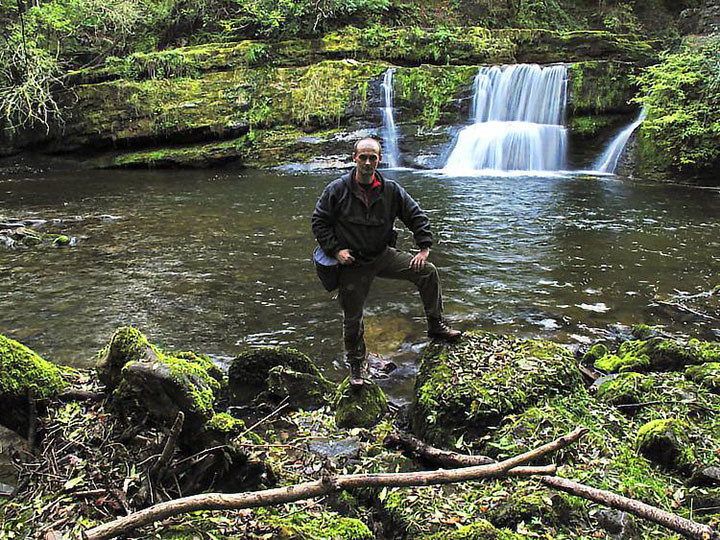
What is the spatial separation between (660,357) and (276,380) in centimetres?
320

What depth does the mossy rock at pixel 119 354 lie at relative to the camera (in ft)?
10.6

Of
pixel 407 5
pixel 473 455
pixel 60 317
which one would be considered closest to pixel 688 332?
pixel 473 455

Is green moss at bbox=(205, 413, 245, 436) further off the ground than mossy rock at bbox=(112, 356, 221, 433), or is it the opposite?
mossy rock at bbox=(112, 356, 221, 433)

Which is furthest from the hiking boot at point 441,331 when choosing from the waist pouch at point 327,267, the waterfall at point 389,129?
the waterfall at point 389,129

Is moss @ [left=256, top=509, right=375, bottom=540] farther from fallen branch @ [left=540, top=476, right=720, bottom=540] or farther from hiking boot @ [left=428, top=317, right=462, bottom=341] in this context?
hiking boot @ [left=428, top=317, right=462, bottom=341]

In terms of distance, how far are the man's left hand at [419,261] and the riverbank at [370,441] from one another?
69 cm

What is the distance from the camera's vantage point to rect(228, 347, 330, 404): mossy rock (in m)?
4.33

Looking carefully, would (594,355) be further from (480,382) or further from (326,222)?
(326,222)

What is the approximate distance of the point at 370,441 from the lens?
3684mm

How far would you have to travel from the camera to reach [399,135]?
21.2 m

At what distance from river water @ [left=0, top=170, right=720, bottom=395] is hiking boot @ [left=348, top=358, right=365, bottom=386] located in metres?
0.69

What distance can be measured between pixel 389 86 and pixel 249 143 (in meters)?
6.31

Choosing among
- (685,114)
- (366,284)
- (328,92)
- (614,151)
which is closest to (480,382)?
(366,284)

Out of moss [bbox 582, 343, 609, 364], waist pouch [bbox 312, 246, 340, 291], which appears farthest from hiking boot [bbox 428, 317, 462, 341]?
moss [bbox 582, 343, 609, 364]
